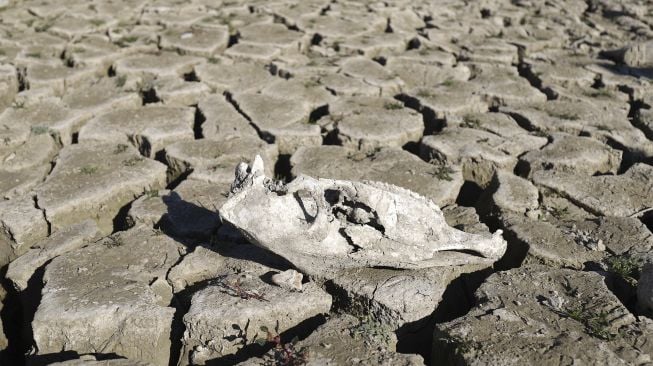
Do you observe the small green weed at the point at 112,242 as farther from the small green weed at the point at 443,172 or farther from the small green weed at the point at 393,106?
the small green weed at the point at 393,106

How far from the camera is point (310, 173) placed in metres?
4.31

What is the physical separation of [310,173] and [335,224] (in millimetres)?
1401

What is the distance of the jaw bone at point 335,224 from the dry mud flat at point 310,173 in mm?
114

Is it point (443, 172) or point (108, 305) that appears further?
point (443, 172)

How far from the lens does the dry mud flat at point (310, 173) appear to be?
2.77 meters

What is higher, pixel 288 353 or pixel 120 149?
pixel 288 353

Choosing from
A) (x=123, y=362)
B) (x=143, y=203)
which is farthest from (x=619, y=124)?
(x=123, y=362)

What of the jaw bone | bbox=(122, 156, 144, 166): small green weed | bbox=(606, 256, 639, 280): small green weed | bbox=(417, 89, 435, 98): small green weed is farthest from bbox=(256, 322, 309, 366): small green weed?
bbox=(417, 89, 435, 98): small green weed

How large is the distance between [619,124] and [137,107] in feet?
14.5

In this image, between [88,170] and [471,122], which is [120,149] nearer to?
[88,170]

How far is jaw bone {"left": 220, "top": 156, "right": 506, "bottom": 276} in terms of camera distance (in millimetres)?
2920

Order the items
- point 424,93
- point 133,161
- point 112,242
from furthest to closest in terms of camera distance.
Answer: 1. point 424,93
2. point 133,161
3. point 112,242

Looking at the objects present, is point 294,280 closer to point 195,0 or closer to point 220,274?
point 220,274

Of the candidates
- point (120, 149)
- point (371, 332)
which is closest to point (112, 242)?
point (120, 149)
